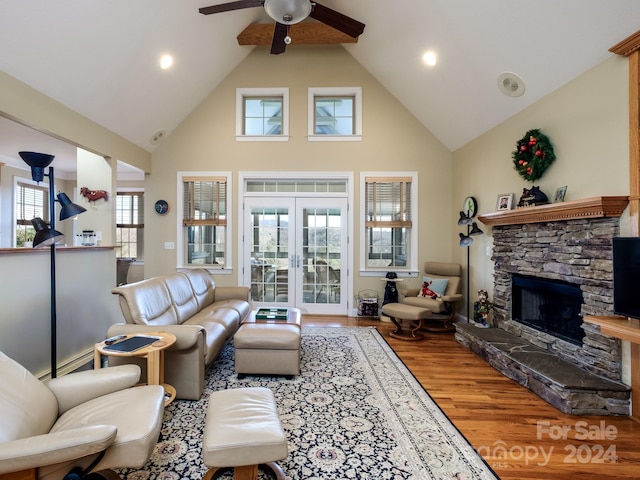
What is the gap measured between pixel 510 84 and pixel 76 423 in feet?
15.1

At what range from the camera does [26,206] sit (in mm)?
6395

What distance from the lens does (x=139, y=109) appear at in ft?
13.5

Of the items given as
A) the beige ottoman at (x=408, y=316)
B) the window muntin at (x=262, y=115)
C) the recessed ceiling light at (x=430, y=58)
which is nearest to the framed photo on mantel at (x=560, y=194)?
the beige ottoman at (x=408, y=316)

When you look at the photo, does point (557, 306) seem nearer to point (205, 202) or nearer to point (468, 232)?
point (468, 232)

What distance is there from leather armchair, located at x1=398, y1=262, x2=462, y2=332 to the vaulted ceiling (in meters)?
2.04

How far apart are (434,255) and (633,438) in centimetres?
335

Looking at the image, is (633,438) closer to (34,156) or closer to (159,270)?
(34,156)

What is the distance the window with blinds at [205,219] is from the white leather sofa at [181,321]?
4.58ft

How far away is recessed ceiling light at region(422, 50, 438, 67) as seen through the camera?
3730mm

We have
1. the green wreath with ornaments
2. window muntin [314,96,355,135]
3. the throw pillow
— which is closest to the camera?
the green wreath with ornaments

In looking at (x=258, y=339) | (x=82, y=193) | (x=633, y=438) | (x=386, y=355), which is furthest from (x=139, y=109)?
(x=633, y=438)

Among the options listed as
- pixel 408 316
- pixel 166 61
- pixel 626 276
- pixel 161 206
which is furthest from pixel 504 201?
pixel 161 206

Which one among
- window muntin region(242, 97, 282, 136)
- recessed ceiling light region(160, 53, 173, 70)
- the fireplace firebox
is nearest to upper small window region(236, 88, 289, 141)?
window muntin region(242, 97, 282, 136)

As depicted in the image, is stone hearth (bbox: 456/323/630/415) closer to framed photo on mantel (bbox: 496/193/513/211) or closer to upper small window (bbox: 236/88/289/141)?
framed photo on mantel (bbox: 496/193/513/211)
